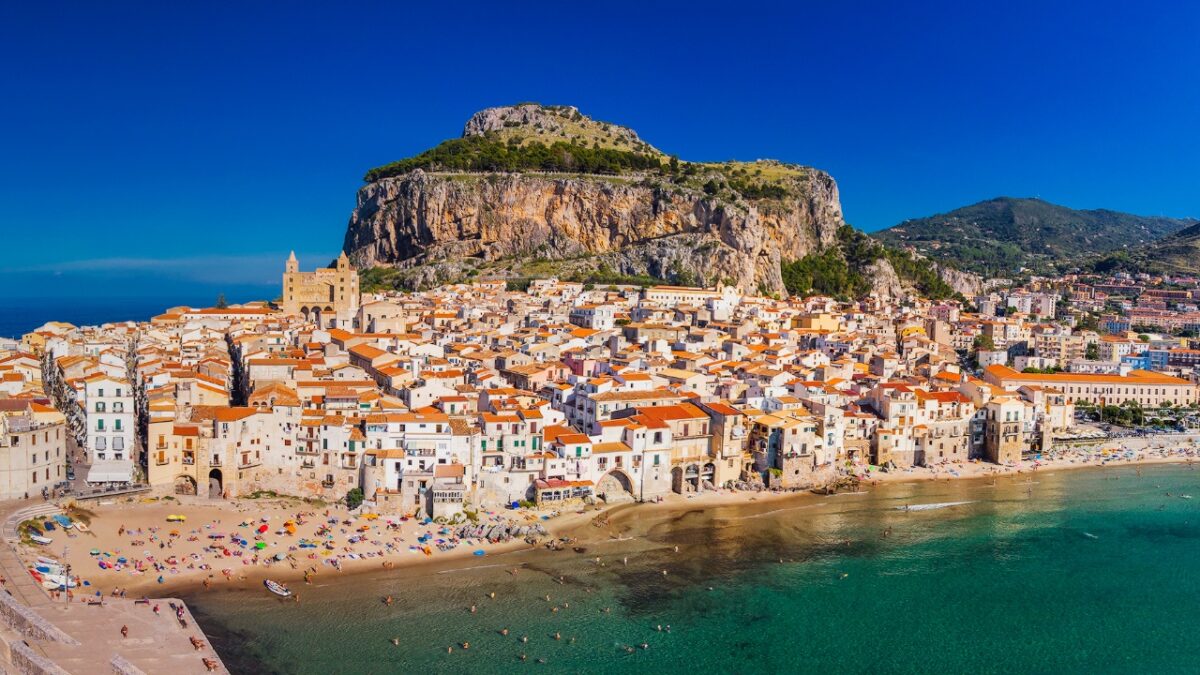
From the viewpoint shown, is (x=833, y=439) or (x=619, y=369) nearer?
(x=833, y=439)

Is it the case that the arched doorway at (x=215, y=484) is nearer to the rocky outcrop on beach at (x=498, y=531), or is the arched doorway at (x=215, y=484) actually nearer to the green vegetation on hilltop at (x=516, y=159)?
the rocky outcrop on beach at (x=498, y=531)

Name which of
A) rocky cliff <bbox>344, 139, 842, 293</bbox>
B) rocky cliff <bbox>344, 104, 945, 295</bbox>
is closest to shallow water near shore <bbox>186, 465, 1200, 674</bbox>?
rocky cliff <bbox>344, 104, 945, 295</bbox>

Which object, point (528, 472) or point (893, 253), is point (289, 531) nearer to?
point (528, 472)

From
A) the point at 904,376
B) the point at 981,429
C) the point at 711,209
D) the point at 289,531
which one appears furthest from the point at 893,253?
the point at 289,531

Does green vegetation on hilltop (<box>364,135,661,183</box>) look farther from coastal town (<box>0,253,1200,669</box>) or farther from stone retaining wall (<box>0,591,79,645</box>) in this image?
stone retaining wall (<box>0,591,79,645</box>)

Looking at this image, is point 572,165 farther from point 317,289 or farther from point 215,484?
point 215,484

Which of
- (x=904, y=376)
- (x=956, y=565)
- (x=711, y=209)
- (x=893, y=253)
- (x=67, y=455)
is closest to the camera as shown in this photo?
(x=956, y=565)
